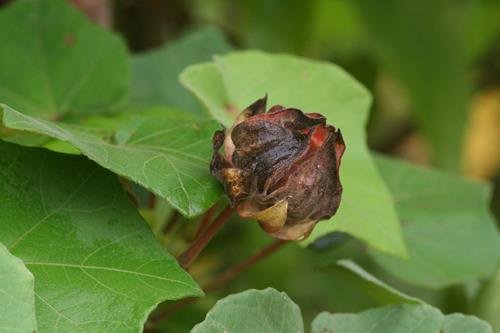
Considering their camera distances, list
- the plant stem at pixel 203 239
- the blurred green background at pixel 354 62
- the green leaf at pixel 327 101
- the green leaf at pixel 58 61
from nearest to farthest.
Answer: the plant stem at pixel 203 239, the green leaf at pixel 327 101, the green leaf at pixel 58 61, the blurred green background at pixel 354 62

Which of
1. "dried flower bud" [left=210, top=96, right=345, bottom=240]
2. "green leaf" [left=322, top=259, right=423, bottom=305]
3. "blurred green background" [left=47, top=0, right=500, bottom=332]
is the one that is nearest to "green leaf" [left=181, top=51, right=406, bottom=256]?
"green leaf" [left=322, top=259, right=423, bottom=305]

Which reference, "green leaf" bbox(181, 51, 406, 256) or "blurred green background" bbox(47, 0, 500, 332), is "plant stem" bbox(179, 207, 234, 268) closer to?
"green leaf" bbox(181, 51, 406, 256)

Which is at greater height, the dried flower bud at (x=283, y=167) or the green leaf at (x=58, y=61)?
the dried flower bud at (x=283, y=167)

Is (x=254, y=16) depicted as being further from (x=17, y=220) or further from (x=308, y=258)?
(x=17, y=220)

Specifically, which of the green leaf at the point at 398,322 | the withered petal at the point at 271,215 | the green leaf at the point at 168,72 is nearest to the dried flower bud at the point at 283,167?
the withered petal at the point at 271,215

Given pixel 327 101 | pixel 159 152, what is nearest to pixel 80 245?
pixel 159 152

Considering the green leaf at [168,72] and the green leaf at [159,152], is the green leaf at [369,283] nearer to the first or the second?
the green leaf at [159,152]

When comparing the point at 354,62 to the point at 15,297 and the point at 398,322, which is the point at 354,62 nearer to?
the point at 398,322
